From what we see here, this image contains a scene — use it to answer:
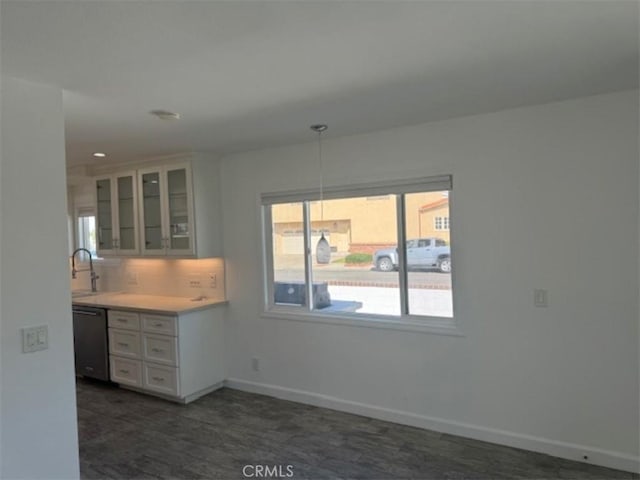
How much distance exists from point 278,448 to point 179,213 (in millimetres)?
2368

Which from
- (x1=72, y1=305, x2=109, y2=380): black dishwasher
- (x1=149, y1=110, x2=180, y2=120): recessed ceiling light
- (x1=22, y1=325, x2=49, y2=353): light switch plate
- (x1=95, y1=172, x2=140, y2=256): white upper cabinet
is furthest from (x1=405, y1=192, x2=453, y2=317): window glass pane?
(x1=72, y1=305, x2=109, y2=380): black dishwasher

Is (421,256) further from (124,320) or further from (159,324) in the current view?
(124,320)

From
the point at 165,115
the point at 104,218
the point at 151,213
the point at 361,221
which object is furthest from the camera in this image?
the point at 104,218

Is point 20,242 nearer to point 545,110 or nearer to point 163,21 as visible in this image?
point 163,21

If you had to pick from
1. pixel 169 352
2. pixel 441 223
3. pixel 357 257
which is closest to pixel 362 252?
pixel 357 257

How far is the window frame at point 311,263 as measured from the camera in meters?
3.39

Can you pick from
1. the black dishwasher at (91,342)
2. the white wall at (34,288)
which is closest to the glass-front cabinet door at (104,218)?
the black dishwasher at (91,342)

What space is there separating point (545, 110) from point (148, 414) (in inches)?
153

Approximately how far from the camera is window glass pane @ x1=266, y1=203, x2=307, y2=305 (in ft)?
13.6

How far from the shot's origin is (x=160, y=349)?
13.6ft

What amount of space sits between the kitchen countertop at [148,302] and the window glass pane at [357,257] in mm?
1163

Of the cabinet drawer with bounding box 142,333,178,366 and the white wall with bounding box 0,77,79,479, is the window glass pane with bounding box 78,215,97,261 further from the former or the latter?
the white wall with bounding box 0,77,79,479

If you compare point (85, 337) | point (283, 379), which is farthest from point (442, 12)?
point (85, 337)

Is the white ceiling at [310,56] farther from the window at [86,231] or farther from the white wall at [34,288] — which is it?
the window at [86,231]
